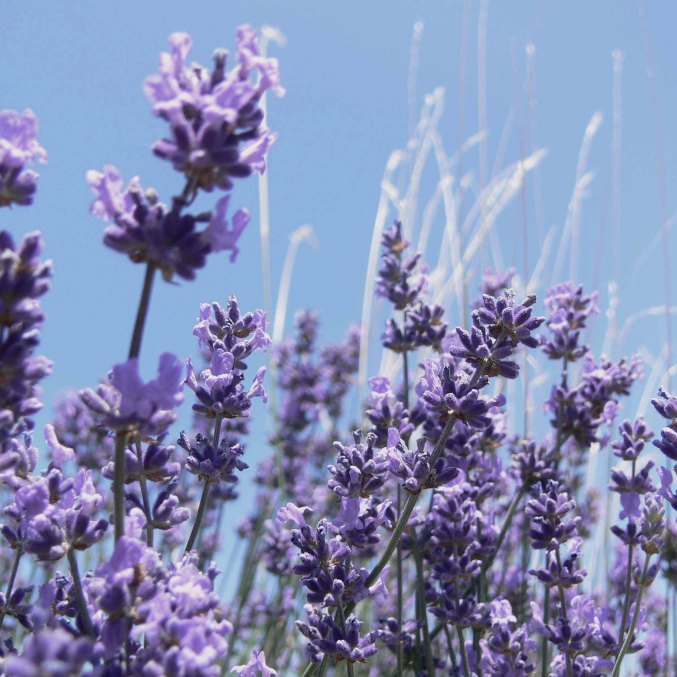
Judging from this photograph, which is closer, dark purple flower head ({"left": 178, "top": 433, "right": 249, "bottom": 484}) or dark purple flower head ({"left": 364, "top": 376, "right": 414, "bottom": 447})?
dark purple flower head ({"left": 178, "top": 433, "right": 249, "bottom": 484})

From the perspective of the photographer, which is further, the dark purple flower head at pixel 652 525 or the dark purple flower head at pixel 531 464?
the dark purple flower head at pixel 531 464

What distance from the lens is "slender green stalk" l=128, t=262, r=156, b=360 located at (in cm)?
95

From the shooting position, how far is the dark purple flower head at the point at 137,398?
1016 mm

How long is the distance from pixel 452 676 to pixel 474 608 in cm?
21

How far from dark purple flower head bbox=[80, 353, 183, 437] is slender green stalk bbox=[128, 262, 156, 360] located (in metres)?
0.02

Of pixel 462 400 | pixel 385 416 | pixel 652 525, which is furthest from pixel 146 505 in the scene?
pixel 652 525

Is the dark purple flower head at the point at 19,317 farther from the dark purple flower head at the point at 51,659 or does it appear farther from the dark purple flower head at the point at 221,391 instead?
the dark purple flower head at the point at 221,391

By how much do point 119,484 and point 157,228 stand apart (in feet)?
1.10

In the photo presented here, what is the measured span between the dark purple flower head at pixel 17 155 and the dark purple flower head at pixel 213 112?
0.19m

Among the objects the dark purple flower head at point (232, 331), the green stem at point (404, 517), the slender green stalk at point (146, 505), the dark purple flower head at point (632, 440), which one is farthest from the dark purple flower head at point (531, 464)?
the slender green stalk at point (146, 505)

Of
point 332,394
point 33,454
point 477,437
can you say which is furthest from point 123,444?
point 332,394

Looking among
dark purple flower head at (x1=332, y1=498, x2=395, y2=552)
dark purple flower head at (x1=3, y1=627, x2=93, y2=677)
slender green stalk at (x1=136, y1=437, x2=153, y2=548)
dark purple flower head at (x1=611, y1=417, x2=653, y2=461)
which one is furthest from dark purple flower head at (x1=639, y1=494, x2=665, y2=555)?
dark purple flower head at (x1=3, y1=627, x2=93, y2=677)

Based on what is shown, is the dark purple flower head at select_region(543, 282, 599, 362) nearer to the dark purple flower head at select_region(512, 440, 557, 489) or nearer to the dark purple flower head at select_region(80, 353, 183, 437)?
the dark purple flower head at select_region(512, 440, 557, 489)

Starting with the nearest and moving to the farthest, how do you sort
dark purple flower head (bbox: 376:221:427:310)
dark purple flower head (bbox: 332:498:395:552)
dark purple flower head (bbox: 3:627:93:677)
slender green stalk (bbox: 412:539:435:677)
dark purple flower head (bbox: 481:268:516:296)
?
dark purple flower head (bbox: 3:627:93:677) < dark purple flower head (bbox: 332:498:395:552) < slender green stalk (bbox: 412:539:435:677) < dark purple flower head (bbox: 376:221:427:310) < dark purple flower head (bbox: 481:268:516:296)
